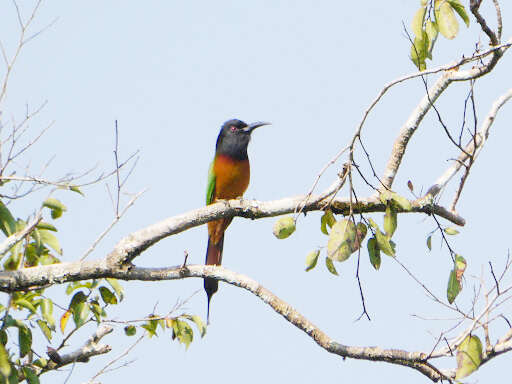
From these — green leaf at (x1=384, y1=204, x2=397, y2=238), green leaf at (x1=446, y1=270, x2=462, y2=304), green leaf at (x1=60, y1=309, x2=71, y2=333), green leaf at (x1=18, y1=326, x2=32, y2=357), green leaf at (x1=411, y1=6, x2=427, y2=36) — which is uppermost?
green leaf at (x1=411, y1=6, x2=427, y2=36)

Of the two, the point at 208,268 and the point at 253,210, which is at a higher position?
the point at 253,210

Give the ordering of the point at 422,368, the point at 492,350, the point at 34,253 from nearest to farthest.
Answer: the point at 492,350 → the point at 422,368 → the point at 34,253

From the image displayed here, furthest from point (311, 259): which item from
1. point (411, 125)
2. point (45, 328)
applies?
point (45, 328)

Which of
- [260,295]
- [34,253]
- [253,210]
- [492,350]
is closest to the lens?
[492,350]

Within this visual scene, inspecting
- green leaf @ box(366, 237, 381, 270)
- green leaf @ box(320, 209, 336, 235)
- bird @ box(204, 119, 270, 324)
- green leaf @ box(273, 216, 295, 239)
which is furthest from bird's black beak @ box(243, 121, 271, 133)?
green leaf @ box(366, 237, 381, 270)

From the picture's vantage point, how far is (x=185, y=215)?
3486 millimetres

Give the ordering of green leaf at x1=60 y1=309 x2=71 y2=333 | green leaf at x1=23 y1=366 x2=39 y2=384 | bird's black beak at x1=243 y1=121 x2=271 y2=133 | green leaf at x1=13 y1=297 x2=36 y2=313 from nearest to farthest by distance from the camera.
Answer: green leaf at x1=23 y1=366 x2=39 y2=384 < green leaf at x1=13 y1=297 x2=36 y2=313 < green leaf at x1=60 y1=309 x2=71 y2=333 < bird's black beak at x1=243 y1=121 x2=271 y2=133

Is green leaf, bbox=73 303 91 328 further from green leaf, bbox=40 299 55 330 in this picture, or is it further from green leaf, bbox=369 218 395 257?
green leaf, bbox=369 218 395 257

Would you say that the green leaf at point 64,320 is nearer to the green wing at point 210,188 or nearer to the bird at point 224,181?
the bird at point 224,181

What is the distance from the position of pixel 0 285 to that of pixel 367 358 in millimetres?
1618

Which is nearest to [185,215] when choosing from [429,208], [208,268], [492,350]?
[208,268]

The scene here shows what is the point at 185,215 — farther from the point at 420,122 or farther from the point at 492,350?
the point at 492,350

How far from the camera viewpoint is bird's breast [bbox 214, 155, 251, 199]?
598 centimetres

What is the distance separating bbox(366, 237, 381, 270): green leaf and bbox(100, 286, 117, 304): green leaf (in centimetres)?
144
